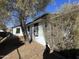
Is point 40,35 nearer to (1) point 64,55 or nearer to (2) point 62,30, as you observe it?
(2) point 62,30

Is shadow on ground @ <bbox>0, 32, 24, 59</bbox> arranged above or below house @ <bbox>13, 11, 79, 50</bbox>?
below

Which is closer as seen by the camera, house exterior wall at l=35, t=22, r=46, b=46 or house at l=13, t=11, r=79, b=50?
house at l=13, t=11, r=79, b=50

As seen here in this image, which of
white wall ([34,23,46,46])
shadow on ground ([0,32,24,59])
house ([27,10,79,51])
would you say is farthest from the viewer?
white wall ([34,23,46,46])

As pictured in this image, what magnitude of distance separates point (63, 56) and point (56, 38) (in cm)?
180

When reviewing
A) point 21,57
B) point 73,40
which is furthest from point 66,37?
point 21,57

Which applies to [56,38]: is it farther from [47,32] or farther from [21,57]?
[21,57]

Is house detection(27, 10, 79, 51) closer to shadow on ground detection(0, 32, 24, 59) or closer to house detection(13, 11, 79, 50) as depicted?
house detection(13, 11, 79, 50)

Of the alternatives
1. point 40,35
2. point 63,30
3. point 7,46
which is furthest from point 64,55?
point 7,46

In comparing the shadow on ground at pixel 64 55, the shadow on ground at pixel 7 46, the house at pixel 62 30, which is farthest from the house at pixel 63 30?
the shadow on ground at pixel 7 46

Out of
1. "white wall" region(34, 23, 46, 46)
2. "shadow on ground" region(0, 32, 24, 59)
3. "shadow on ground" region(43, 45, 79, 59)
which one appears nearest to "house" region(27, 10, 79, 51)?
"shadow on ground" region(43, 45, 79, 59)

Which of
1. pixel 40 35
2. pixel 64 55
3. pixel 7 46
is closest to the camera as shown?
pixel 64 55

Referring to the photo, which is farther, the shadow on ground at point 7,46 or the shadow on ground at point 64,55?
the shadow on ground at point 7,46

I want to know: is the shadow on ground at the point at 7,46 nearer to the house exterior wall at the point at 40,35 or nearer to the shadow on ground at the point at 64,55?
the house exterior wall at the point at 40,35

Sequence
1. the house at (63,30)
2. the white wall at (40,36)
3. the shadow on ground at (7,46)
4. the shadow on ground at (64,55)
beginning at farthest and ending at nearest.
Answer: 1. the white wall at (40,36)
2. the shadow on ground at (7,46)
3. the house at (63,30)
4. the shadow on ground at (64,55)
